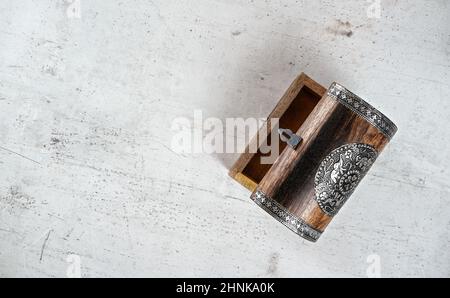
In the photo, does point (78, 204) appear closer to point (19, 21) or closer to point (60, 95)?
point (60, 95)

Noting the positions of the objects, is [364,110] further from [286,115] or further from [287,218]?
[287,218]

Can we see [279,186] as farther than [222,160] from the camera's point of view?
No

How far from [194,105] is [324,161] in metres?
0.86

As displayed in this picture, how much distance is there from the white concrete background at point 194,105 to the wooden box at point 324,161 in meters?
0.53

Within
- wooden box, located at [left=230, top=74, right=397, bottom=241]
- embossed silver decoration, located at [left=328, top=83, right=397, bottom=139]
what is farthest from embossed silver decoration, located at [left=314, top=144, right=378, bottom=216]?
embossed silver decoration, located at [left=328, top=83, right=397, bottom=139]

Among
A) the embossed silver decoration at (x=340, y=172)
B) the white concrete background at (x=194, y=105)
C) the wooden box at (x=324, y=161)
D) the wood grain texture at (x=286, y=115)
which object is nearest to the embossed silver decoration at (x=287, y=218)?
the wooden box at (x=324, y=161)

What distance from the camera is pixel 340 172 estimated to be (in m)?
1.95

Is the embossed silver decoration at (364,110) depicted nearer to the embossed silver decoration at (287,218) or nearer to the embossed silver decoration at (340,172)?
the embossed silver decoration at (340,172)

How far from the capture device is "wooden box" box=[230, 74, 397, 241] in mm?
1970

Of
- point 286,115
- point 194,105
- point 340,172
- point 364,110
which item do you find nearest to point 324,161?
point 340,172
